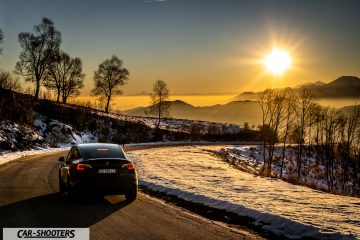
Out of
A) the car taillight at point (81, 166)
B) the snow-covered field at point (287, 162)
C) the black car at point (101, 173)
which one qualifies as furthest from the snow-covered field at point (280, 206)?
the snow-covered field at point (287, 162)

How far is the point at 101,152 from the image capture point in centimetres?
1242

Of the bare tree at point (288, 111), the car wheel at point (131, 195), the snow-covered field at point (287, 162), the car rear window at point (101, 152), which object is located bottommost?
the snow-covered field at point (287, 162)

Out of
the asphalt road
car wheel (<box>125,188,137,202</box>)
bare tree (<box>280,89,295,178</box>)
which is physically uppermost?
bare tree (<box>280,89,295,178</box>)

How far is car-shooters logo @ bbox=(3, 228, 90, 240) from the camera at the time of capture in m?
7.87

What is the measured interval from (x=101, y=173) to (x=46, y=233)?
12.1ft

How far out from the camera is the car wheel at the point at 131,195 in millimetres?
12229

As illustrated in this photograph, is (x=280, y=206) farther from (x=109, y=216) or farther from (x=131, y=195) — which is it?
(x=109, y=216)

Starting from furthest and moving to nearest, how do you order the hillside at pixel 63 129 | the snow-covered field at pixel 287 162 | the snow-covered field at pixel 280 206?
the snow-covered field at pixel 287 162 < the hillside at pixel 63 129 < the snow-covered field at pixel 280 206

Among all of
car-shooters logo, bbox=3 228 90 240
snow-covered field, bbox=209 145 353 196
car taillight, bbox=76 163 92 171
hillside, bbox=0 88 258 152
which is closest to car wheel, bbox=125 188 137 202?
car taillight, bbox=76 163 92 171

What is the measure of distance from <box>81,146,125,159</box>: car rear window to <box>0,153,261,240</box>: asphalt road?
1.33 meters

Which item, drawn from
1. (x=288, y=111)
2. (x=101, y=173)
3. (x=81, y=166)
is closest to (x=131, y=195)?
(x=101, y=173)

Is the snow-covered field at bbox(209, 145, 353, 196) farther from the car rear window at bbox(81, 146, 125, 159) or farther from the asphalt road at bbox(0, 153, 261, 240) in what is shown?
the asphalt road at bbox(0, 153, 261, 240)

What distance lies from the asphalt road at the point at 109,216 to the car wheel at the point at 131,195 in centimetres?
17

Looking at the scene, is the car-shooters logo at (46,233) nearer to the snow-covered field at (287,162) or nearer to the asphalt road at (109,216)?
the asphalt road at (109,216)
